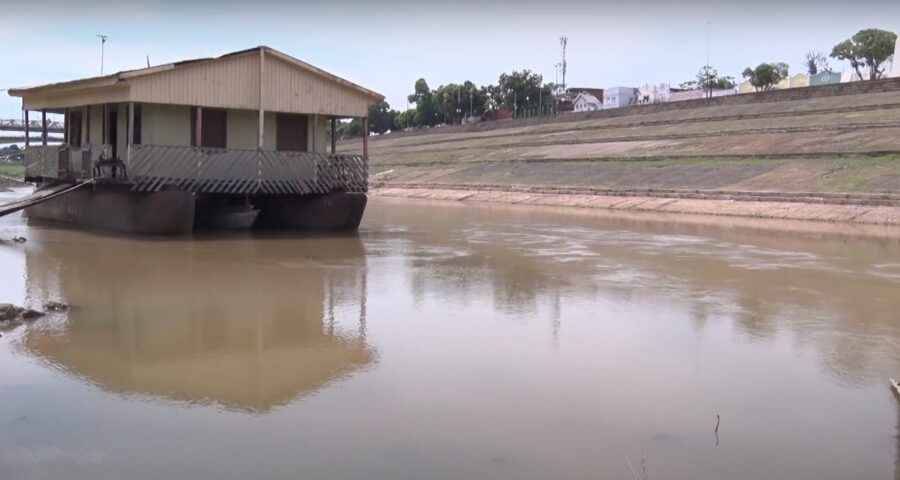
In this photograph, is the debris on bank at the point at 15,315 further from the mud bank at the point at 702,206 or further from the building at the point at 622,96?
the building at the point at 622,96

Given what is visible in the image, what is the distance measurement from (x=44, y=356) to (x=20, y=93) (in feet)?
63.7

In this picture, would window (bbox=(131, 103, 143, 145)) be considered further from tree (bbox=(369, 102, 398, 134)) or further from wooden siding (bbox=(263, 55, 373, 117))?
tree (bbox=(369, 102, 398, 134))

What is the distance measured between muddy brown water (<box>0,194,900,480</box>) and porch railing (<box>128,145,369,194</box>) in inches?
159

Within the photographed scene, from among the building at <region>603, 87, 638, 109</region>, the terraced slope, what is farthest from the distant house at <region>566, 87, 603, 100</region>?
the terraced slope

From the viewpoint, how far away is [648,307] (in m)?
10.9

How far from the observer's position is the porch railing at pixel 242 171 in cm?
1866

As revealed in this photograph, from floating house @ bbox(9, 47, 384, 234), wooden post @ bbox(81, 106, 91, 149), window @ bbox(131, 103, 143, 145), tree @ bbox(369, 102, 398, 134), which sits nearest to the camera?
floating house @ bbox(9, 47, 384, 234)

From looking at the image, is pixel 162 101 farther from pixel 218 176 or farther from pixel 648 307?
pixel 648 307

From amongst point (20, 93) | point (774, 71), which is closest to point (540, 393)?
point (20, 93)

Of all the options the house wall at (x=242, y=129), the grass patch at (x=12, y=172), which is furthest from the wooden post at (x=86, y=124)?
the grass patch at (x=12, y=172)

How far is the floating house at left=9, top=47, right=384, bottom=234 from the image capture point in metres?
18.6

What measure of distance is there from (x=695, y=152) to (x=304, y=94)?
2348 cm

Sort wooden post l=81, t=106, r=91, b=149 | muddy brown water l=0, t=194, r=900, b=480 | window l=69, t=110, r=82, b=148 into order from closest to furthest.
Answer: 1. muddy brown water l=0, t=194, r=900, b=480
2. wooden post l=81, t=106, r=91, b=149
3. window l=69, t=110, r=82, b=148

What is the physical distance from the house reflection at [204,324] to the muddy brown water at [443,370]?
0.12ft
